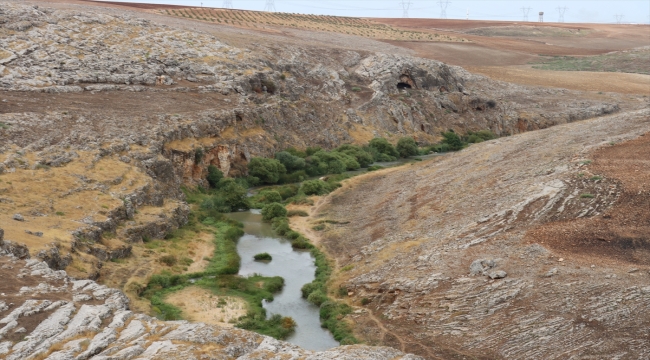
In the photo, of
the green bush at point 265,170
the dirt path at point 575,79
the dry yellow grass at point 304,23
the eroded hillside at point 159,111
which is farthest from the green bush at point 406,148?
the dry yellow grass at point 304,23

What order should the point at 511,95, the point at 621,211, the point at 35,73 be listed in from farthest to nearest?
1. the point at 511,95
2. the point at 35,73
3. the point at 621,211

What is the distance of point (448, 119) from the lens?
270ft

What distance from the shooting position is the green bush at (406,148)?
233 ft

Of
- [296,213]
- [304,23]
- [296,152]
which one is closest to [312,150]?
[296,152]

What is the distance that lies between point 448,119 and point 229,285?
5251 centimetres

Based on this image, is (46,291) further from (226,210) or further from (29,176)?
(226,210)

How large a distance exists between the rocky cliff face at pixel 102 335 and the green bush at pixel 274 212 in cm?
2222

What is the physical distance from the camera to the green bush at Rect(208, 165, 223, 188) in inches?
2123

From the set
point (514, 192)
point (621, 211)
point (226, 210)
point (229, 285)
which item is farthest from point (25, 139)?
point (621, 211)

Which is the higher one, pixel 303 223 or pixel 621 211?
pixel 621 211

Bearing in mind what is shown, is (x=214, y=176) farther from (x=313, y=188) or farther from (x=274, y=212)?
(x=274, y=212)

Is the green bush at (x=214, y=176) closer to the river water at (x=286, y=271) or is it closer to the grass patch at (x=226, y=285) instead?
the river water at (x=286, y=271)

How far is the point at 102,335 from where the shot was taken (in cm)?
2236

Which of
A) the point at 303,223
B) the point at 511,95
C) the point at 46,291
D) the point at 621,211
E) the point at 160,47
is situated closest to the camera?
the point at 46,291
